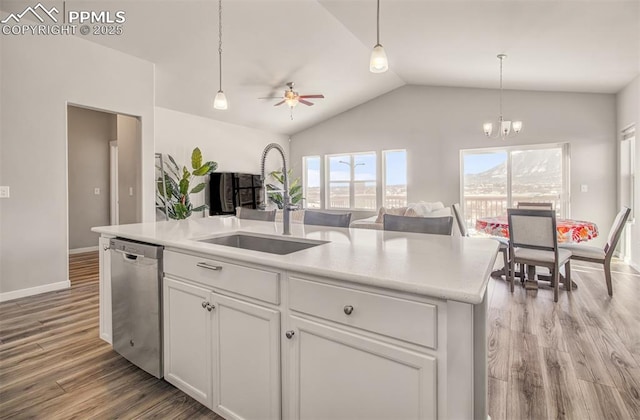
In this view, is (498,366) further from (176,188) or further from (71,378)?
(176,188)

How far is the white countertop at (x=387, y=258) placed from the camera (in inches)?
39.1

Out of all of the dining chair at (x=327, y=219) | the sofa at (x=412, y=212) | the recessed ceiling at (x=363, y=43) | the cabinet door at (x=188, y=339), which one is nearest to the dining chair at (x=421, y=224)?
the dining chair at (x=327, y=219)

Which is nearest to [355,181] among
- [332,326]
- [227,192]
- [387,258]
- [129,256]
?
[227,192]

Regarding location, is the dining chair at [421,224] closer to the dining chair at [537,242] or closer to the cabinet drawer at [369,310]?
the cabinet drawer at [369,310]

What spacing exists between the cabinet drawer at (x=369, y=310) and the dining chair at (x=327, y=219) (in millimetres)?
1167

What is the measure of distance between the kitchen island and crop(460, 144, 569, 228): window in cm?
516

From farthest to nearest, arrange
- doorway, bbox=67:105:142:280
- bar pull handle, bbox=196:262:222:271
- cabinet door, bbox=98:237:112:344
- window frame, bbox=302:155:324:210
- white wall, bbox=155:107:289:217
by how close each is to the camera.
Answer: window frame, bbox=302:155:324:210, white wall, bbox=155:107:289:217, doorway, bbox=67:105:142:280, cabinet door, bbox=98:237:112:344, bar pull handle, bbox=196:262:222:271

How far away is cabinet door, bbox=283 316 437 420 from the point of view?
1004mm

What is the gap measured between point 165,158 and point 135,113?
157 cm

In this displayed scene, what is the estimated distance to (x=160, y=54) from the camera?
4.20 metres

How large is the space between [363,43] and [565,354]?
458 centimetres

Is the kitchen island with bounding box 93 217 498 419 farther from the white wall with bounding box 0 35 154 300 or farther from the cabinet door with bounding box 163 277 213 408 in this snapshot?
the white wall with bounding box 0 35 154 300

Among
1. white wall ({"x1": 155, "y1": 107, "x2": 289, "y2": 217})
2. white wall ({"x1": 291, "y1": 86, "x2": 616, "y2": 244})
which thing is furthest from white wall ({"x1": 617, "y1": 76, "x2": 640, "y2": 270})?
white wall ({"x1": 155, "y1": 107, "x2": 289, "y2": 217})

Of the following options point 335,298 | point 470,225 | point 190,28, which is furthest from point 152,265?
point 470,225
